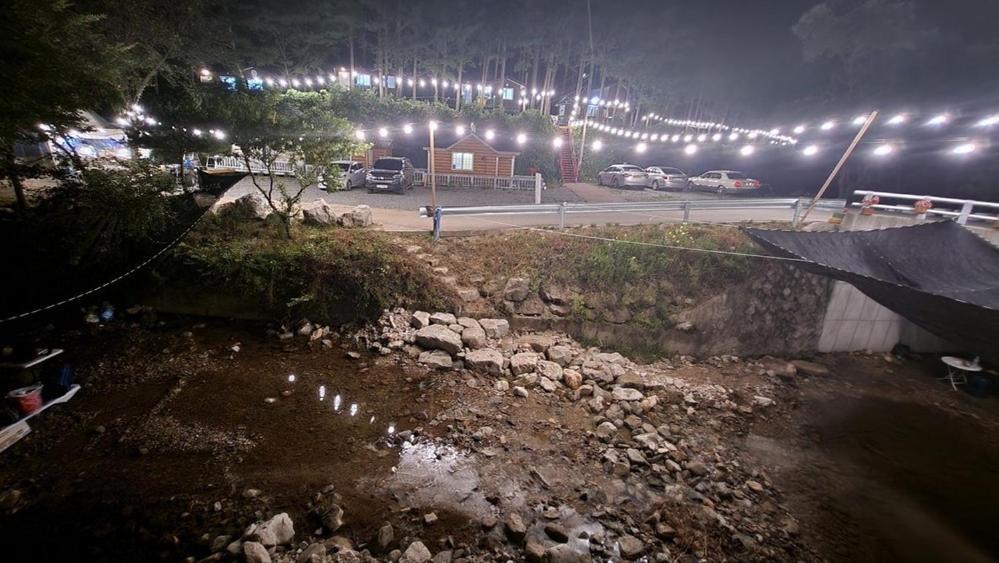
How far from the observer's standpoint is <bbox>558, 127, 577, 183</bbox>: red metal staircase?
92.0 feet

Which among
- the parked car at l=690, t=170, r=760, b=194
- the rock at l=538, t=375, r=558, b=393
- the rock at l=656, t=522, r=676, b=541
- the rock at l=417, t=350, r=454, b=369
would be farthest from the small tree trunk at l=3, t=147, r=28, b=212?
the parked car at l=690, t=170, r=760, b=194

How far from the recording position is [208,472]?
14.8ft

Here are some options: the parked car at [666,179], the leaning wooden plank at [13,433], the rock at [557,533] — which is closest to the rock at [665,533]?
the rock at [557,533]

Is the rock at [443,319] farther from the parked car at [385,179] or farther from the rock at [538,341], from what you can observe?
the parked car at [385,179]

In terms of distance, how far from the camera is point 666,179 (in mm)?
24844

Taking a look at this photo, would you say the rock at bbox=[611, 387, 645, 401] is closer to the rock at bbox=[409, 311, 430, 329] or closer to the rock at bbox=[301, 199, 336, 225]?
the rock at bbox=[409, 311, 430, 329]

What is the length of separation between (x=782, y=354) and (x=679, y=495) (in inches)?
280

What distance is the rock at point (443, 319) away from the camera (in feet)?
26.0

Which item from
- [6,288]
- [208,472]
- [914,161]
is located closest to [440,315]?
[208,472]

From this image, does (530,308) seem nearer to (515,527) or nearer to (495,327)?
(495,327)

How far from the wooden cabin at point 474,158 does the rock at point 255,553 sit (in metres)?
22.2

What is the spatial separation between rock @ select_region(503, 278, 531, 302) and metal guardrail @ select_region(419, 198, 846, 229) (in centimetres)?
285

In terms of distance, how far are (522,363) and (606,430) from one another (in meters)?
1.93

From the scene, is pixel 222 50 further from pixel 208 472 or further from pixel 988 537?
pixel 988 537
